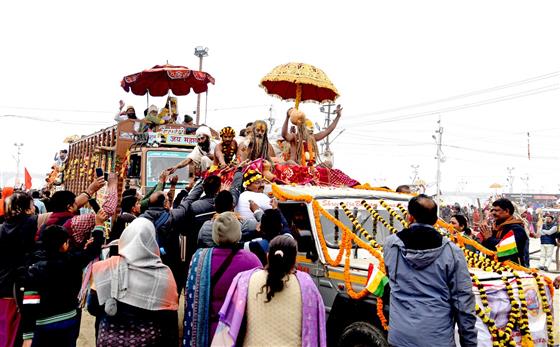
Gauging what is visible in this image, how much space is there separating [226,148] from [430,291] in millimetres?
4860

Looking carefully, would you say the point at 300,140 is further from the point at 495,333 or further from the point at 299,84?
the point at 495,333

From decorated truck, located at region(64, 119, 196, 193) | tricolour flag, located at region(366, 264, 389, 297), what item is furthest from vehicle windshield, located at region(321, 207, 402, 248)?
decorated truck, located at region(64, 119, 196, 193)

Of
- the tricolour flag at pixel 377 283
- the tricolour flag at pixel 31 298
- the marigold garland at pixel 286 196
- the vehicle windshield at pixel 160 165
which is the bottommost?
the tricolour flag at pixel 31 298

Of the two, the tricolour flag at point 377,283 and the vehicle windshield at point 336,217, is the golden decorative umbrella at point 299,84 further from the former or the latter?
the tricolour flag at point 377,283

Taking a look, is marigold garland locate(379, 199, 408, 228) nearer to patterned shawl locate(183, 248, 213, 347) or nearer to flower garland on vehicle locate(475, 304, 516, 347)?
flower garland on vehicle locate(475, 304, 516, 347)

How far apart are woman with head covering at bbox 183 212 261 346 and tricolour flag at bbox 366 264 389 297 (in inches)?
39.7

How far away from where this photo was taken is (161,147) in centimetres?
1026

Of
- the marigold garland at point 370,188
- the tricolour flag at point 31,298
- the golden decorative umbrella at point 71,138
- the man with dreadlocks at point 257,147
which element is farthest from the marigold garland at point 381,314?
the golden decorative umbrella at point 71,138

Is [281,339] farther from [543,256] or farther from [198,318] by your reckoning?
[543,256]

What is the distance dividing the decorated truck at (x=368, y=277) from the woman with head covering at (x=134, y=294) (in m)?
1.67

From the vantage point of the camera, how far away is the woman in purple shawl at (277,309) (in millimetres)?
3168

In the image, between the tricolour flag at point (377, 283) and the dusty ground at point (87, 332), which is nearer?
the tricolour flag at point (377, 283)

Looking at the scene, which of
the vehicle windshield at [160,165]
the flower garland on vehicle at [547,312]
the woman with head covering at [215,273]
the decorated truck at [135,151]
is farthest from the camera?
the decorated truck at [135,151]

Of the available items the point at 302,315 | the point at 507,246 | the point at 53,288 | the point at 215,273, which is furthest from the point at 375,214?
the point at 53,288
